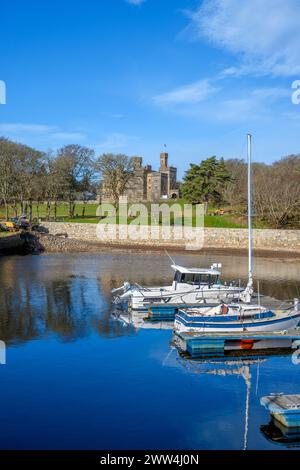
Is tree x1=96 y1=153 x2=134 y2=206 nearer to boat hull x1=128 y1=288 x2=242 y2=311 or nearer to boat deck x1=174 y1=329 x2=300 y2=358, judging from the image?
boat hull x1=128 y1=288 x2=242 y2=311

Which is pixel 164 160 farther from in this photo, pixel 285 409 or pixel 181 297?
pixel 285 409

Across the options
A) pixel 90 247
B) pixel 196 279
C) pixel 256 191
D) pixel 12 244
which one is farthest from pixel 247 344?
pixel 256 191

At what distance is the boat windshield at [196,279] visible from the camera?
3028cm

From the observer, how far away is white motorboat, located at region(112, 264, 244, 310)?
29.4m

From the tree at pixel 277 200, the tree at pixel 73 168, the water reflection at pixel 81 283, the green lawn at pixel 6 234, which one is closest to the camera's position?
the water reflection at pixel 81 283

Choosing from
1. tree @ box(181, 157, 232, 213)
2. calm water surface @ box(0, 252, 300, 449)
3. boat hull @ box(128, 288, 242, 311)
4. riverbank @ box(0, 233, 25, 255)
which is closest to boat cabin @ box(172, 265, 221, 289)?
boat hull @ box(128, 288, 242, 311)

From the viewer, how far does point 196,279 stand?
1196 inches

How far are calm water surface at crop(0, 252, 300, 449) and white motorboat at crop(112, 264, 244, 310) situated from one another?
1723mm

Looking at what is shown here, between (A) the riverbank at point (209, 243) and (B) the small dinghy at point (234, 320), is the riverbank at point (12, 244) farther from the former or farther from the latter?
(B) the small dinghy at point (234, 320)

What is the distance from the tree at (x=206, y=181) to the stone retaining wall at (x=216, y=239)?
17440 mm

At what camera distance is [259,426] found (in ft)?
47.0

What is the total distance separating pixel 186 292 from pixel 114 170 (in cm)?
5328

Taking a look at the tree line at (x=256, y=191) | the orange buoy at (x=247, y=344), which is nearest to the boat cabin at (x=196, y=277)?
the orange buoy at (x=247, y=344)
